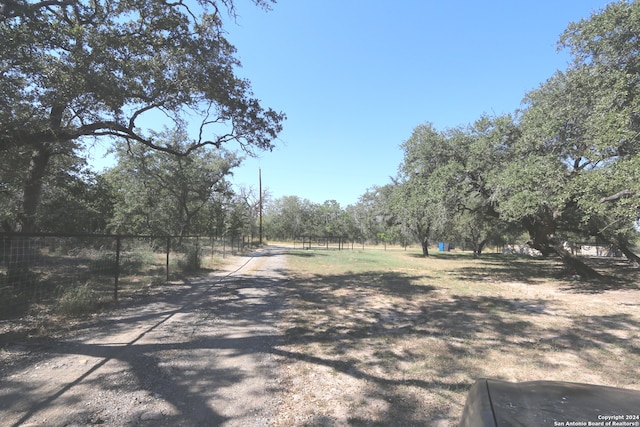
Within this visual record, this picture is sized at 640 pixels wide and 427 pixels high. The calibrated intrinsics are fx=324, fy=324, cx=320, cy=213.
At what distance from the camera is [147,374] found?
3748mm

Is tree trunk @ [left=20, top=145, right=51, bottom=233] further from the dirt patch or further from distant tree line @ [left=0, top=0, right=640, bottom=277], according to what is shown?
the dirt patch

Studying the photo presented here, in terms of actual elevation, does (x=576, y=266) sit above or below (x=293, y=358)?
above

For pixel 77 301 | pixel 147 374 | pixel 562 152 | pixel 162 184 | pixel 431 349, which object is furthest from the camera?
pixel 162 184

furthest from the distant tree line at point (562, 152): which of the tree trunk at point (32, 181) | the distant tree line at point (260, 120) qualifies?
the tree trunk at point (32, 181)

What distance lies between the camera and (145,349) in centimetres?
457

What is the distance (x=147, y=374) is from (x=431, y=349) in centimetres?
384

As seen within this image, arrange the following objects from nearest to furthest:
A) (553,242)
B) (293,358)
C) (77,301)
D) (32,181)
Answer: (293,358) → (77,301) → (32,181) → (553,242)

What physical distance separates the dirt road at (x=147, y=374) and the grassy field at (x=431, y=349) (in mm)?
454

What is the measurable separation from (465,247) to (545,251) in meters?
44.2

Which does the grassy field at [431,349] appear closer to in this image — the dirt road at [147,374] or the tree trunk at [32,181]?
the dirt road at [147,374]

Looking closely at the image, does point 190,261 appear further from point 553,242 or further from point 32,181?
point 553,242

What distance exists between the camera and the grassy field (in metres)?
3.24

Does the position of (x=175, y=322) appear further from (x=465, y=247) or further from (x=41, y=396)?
(x=465, y=247)

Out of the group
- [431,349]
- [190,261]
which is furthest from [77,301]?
[190,261]
